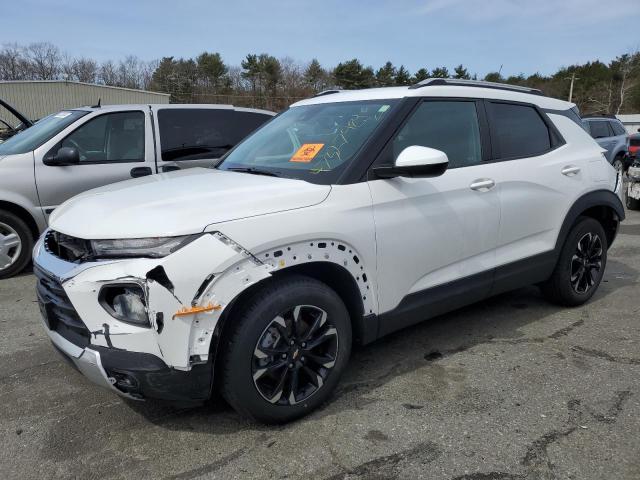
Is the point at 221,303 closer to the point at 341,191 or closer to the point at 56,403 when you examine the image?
the point at 341,191

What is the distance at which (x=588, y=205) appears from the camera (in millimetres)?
4270

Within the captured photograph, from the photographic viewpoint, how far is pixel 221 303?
236 cm

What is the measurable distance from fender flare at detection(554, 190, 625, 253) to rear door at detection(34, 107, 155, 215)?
4379mm

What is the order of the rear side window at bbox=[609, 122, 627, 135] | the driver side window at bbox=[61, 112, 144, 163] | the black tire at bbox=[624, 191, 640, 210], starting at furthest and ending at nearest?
the rear side window at bbox=[609, 122, 627, 135] < the black tire at bbox=[624, 191, 640, 210] < the driver side window at bbox=[61, 112, 144, 163]

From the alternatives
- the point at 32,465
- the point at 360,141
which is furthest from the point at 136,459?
the point at 360,141

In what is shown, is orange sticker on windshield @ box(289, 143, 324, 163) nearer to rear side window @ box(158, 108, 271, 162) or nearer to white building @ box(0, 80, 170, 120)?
rear side window @ box(158, 108, 271, 162)

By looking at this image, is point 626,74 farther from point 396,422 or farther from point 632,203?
point 396,422

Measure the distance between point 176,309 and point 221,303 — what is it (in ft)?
0.65

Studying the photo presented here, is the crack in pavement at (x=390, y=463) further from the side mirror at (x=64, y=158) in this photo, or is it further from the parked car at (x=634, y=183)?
the parked car at (x=634, y=183)

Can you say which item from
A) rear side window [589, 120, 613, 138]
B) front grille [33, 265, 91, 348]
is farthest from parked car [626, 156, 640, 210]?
front grille [33, 265, 91, 348]

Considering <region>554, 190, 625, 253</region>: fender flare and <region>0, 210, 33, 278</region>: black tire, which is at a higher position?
<region>554, 190, 625, 253</region>: fender flare

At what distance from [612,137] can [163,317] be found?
16.0 metres

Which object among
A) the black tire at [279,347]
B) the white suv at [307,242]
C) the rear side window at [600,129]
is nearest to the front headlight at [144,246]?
the white suv at [307,242]

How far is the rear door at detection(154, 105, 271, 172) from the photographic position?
6.16 metres
